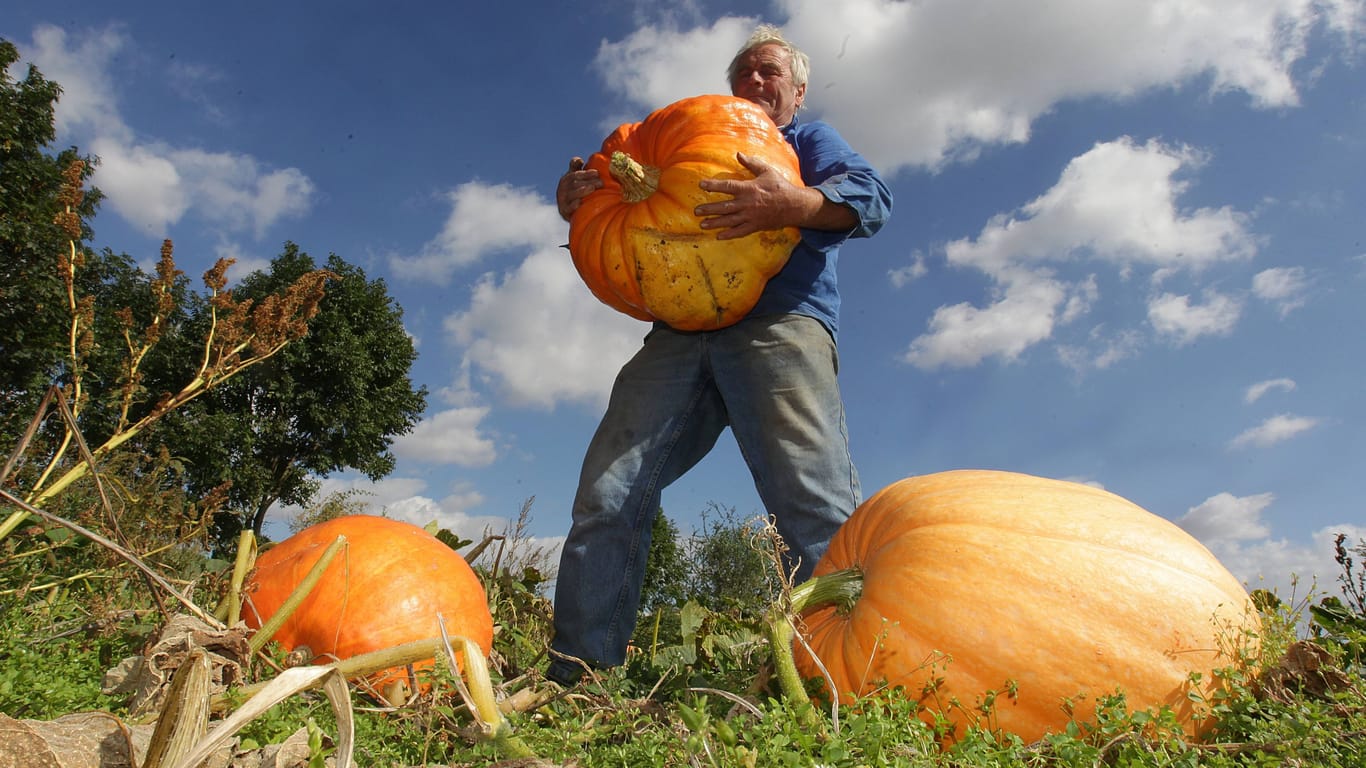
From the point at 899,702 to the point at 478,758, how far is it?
0.87 metres

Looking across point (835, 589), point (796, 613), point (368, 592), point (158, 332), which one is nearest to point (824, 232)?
point (835, 589)

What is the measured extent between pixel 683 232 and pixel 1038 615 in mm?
1801

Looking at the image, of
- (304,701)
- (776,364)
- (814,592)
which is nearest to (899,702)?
(814,592)

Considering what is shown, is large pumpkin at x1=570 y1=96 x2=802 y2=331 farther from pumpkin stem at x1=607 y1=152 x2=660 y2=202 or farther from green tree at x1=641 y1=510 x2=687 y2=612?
green tree at x1=641 y1=510 x2=687 y2=612

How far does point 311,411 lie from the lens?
23.0 meters

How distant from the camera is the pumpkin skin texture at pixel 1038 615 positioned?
73.4 inches

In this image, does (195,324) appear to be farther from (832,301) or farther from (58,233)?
(832,301)

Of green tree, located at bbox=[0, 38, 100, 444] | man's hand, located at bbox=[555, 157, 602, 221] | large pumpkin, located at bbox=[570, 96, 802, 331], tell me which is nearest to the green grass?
large pumpkin, located at bbox=[570, 96, 802, 331]

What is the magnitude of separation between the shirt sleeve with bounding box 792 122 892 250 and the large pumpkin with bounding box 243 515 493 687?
193cm

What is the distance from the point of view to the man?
320 centimetres

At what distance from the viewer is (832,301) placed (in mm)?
3637

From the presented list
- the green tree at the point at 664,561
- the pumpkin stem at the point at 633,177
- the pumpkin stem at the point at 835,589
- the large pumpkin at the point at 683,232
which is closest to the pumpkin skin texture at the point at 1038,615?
the pumpkin stem at the point at 835,589

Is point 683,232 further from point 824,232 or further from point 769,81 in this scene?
point 769,81

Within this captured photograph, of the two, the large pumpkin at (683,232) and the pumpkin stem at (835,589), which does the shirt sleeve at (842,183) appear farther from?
the pumpkin stem at (835,589)
